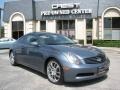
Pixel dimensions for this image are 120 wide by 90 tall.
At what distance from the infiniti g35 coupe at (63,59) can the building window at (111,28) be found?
71.5 ft

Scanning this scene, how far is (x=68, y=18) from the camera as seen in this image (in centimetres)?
3142

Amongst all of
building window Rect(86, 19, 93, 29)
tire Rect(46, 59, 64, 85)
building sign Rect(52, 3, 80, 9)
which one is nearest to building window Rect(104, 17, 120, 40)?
building window Rect(86, 19, 93, 29)

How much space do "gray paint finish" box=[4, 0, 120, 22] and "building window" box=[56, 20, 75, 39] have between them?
78cm

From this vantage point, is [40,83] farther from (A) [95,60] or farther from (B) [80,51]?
(A) [95,60]

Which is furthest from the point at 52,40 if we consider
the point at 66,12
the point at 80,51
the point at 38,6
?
the point at 38,6

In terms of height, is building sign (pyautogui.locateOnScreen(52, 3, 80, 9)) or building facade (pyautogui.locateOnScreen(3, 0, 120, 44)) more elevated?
building sign (pyautogui.locateOnScreen(52, 3, 80, 9))

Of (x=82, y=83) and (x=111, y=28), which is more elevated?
(x=111, y=28)

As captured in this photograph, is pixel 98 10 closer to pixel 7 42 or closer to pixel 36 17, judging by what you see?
pixel 36 17

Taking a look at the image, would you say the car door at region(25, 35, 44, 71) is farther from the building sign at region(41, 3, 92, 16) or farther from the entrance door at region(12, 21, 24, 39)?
the entrance door at region(12, 21, 24, 39)

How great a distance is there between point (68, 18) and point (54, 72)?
24775mm

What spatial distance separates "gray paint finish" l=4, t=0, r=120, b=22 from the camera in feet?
98.1

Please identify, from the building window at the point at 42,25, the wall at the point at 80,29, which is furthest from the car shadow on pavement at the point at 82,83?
the building window at the point at 42,25

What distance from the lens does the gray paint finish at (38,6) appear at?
29906 mm

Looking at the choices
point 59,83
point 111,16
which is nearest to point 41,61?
point 59,83
